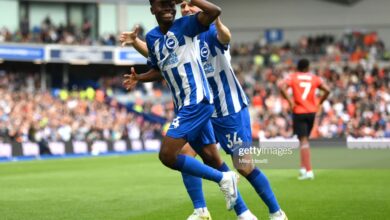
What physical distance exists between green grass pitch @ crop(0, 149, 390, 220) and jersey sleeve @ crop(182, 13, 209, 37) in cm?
266

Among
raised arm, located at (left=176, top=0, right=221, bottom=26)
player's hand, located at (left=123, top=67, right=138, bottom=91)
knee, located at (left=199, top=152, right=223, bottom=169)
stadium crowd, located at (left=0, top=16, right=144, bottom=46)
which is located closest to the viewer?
raised arm, located at (left=176, top=0, right=221, bottom=26)

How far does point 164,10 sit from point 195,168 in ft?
5.45

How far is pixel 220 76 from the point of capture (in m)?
9.28

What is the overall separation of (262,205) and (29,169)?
39.5 ft

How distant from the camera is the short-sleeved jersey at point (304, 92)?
1675 centimetres

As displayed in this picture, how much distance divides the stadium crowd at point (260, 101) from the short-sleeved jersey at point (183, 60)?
70.3 feet

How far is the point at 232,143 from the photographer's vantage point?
9211mm

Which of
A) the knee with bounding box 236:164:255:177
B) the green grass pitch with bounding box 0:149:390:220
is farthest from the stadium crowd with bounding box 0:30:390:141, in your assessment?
the knee with bounding box 236:164:255:177

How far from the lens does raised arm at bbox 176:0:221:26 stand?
8.05 metres

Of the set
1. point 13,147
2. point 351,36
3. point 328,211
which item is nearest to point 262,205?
point 328,211

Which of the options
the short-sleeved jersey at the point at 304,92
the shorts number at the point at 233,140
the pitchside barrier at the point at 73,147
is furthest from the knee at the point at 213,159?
the pitchside barrier at the point at 73,147

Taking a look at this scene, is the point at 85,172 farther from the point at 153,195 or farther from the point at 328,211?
the point at 328,211

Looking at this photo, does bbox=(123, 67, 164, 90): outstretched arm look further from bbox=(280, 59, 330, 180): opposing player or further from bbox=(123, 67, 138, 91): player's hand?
bbox=(280, 59, 330, 180): opposing player

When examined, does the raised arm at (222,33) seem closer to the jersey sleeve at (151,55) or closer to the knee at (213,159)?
the jersey sleeve at (151,55)
